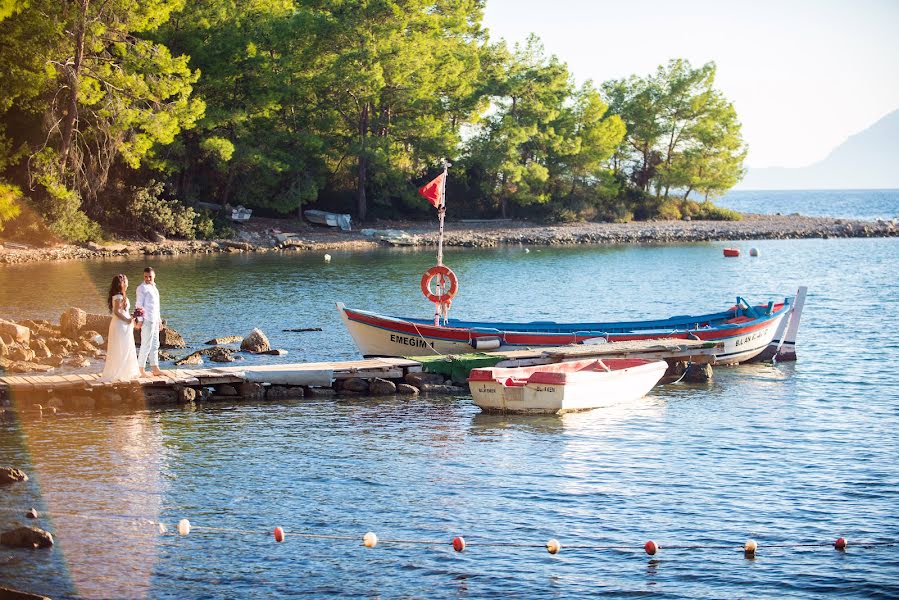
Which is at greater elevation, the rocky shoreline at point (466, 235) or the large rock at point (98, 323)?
the rocky shoreline at point (466, 235)

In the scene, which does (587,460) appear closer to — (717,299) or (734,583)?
(734,583)

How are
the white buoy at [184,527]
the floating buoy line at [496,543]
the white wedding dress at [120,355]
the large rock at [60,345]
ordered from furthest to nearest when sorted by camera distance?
the large rock at [60,345] < the white wedding dress at [120,355] < the white buoy at [184,527] < the floating buoy line at [496,543]

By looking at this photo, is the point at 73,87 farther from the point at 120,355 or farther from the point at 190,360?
the point at 120,355

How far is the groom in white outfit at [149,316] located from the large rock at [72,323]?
7790mm

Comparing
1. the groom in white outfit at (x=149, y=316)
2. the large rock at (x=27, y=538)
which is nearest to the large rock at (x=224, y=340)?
the groom in white outfit at (x=149, y=316)

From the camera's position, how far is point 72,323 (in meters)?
30.8

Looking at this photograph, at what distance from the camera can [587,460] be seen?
1955cm

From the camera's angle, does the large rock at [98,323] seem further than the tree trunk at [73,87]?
No

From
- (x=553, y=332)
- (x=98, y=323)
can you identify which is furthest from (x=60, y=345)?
(x=553, y=332)

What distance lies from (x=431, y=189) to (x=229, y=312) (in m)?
13.0

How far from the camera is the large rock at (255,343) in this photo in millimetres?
29781

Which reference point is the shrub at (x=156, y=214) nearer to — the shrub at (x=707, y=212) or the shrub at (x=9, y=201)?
the shrub at (x=9, y=201)

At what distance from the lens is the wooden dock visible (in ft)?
74.9

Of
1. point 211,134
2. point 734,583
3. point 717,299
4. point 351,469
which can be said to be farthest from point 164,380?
point 211,134
